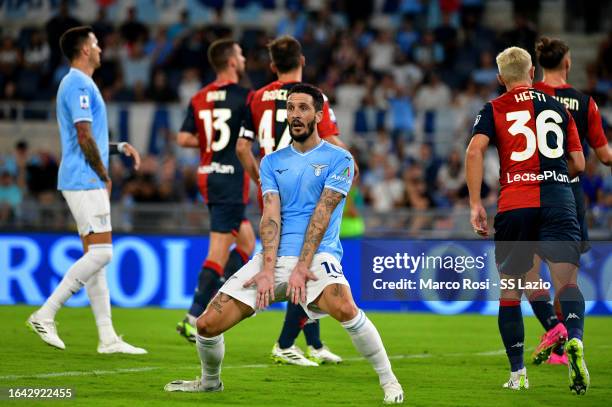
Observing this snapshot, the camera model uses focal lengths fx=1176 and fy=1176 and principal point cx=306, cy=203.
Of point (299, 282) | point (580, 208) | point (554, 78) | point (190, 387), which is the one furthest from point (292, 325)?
point (554, 78)

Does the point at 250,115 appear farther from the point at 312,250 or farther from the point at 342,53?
the point at 342,53

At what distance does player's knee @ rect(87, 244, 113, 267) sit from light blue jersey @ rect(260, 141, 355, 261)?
8.40ft

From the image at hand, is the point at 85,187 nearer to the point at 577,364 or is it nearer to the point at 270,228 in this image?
the point at 270,228

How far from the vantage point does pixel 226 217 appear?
10.9 metres

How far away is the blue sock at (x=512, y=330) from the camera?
767 cm

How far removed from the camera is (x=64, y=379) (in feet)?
26.4

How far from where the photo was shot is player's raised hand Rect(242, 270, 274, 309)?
23.0ft

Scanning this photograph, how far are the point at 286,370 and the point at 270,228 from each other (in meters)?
1.96

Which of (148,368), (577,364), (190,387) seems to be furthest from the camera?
(148,368)

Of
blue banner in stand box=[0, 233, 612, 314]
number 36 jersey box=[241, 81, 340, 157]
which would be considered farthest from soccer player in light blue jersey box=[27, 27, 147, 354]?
blue banner in stand box=[0, 233, 612, 314]

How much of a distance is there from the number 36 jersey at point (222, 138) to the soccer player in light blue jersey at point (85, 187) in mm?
1361

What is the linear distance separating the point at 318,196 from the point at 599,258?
705 centimetres

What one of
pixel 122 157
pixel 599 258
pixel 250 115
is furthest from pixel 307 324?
pixel 122 157

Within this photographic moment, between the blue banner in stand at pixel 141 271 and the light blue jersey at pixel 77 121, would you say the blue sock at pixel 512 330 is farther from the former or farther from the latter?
the blue banner in stand at pixel 141 271
